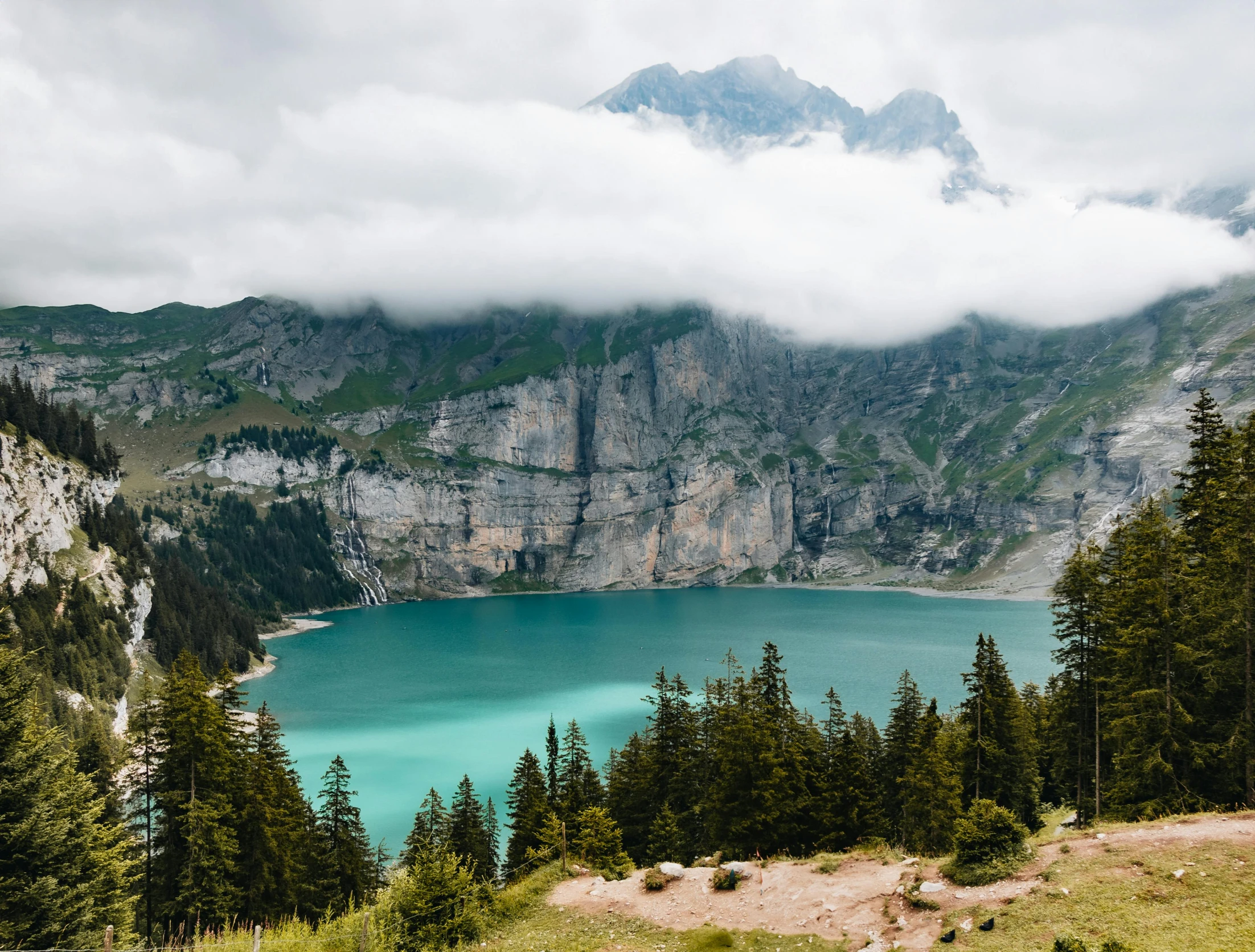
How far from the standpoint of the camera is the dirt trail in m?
17.2

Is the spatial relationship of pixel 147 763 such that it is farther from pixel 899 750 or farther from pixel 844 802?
pixel 899 750

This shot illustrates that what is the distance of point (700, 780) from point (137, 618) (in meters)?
93.3

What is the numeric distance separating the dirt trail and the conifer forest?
5.99 ft

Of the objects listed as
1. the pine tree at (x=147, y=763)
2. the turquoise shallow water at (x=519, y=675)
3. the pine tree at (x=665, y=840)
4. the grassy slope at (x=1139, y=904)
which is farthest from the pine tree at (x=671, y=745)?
the grassy slope at (x=1139, y=904)

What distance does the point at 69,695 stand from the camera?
75.0m

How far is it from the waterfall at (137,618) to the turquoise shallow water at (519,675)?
51.7 ft

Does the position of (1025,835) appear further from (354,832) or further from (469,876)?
(354,832)

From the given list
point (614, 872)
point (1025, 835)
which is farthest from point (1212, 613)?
point (614, 872)

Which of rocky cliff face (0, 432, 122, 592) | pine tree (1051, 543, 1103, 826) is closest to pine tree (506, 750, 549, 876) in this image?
pine tree (1051, 543, 1103, 826)

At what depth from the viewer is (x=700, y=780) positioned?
4538cm

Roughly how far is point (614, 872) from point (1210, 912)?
1724 cm

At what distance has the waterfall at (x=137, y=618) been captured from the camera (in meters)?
86.0

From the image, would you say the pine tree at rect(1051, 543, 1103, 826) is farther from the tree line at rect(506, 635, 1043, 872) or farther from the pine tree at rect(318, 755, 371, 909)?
the pine tree at rect(318, 755, 371, 909)

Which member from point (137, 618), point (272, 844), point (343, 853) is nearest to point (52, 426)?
point (137, 618)
